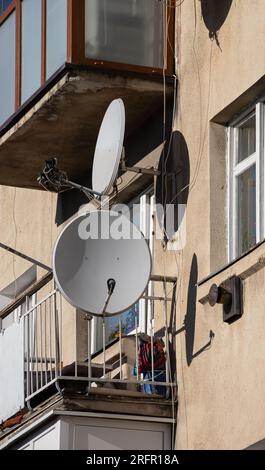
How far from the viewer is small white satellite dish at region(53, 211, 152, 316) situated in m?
14.5

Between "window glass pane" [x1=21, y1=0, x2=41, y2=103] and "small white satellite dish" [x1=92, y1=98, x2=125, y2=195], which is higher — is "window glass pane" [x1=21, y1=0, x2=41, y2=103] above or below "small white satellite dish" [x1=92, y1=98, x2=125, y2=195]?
above

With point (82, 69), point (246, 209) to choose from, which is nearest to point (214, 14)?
point (82, 69)

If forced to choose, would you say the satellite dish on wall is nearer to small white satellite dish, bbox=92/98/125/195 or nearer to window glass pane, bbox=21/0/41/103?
small white satellite dish, bbox=92/98/125/195

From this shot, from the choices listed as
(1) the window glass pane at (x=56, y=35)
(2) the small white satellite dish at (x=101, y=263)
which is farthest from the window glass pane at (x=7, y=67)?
(2) the small white satellite dish at (x=101, y=263)

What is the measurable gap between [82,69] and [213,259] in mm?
2331

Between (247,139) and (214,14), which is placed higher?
(214,14)

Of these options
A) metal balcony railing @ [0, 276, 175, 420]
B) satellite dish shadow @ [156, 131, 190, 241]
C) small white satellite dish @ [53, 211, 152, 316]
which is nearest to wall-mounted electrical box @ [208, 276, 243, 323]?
small white satellite dish @ [53, 211, 152, 316]

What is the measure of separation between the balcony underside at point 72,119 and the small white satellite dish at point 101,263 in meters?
1.73

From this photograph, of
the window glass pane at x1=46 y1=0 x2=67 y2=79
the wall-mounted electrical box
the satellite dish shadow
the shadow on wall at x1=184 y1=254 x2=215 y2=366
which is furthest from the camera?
the window glass pane at x1=46 y1=0 x2=67 y2=79

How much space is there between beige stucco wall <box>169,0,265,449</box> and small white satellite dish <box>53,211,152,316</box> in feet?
2.04

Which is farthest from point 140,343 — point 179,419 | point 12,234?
point 12,234

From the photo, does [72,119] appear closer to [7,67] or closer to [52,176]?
[52,176]

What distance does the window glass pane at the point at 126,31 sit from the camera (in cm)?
1591

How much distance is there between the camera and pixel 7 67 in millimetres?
17766
